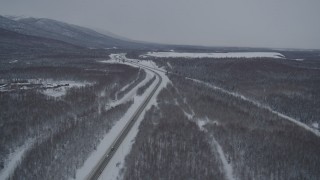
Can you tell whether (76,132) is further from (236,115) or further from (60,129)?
(236,115)

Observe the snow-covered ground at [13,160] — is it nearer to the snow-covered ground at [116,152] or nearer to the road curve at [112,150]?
Result: the snow-covered ground at [116,152]

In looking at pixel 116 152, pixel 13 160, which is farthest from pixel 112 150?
pixel 13 160

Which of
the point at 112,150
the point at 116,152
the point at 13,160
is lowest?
the point at 13,160

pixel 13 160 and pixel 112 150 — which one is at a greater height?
pixel 112 150

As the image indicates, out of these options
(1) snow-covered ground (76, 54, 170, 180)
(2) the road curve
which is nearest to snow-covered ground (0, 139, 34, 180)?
(1) snow-covered ground (76, 54, 170, 180)

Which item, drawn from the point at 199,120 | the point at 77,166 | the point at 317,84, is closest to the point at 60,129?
the point at 77,166

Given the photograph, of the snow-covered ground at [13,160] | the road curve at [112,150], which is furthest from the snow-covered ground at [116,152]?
the snow-covered ground at [13,160]

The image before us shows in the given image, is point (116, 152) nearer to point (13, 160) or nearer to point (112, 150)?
point (112, 150)

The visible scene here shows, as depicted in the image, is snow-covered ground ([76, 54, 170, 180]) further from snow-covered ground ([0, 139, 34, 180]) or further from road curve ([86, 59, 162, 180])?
snow-covered ground ([0, 139, 34, 180])
